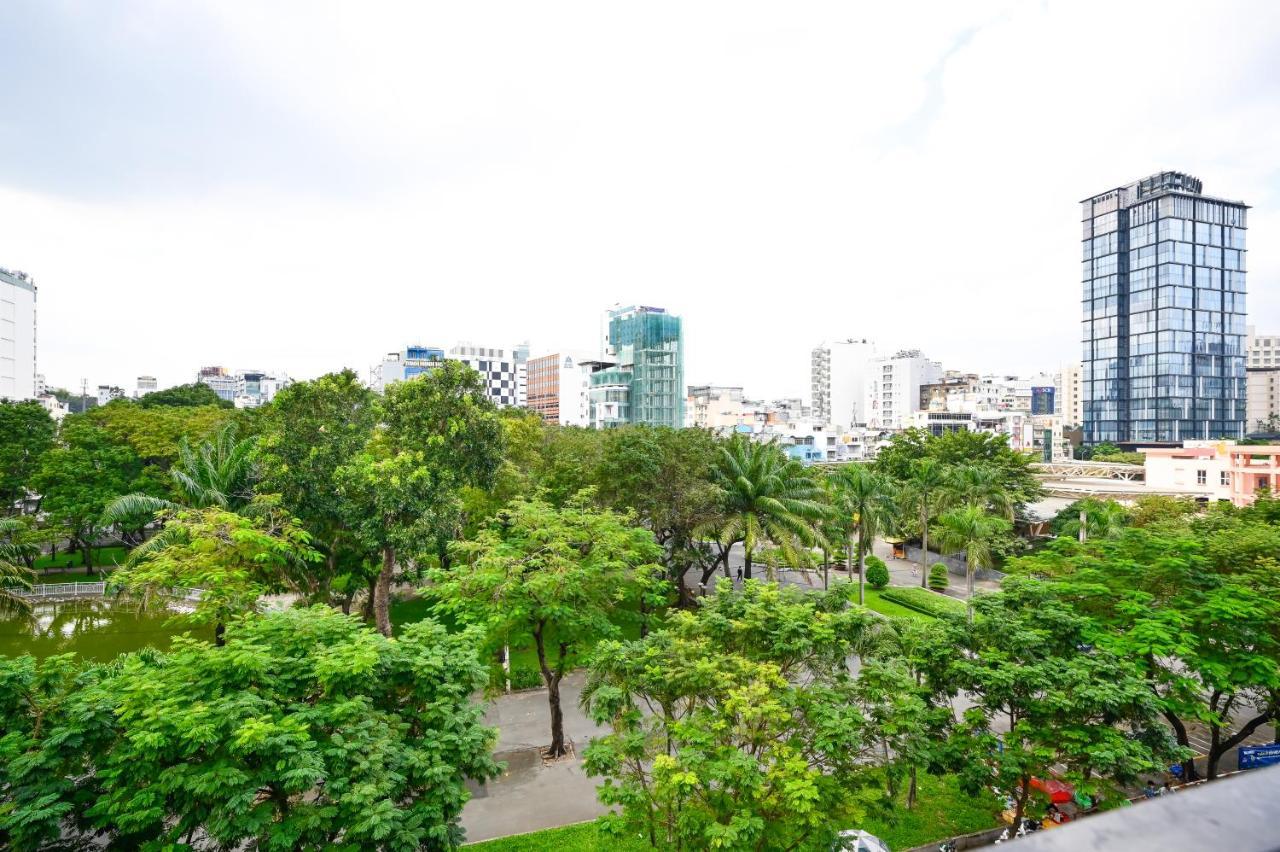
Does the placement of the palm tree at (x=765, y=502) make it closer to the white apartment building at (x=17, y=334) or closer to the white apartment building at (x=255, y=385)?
the white apartment building at (x=17, y=334)

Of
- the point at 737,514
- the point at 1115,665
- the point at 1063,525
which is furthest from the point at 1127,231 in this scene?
the point at 1115,665

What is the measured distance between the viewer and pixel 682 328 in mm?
88938

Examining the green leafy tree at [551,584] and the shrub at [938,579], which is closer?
the green leafy tree at [551,584]

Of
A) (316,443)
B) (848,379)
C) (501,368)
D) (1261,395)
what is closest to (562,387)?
(501,368)

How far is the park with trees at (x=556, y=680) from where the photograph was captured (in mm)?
7594

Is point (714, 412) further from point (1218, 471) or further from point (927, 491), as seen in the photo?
point (927, 491)

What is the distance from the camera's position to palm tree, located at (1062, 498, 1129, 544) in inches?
1033

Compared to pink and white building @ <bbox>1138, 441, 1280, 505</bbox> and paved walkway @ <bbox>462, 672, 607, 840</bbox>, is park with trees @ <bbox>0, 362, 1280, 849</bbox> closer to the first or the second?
paved walkway @ <bbox>462, 672, 607, 840</bbox>

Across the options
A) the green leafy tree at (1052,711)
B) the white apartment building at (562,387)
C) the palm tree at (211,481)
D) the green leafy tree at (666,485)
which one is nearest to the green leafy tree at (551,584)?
the green leafy tree at (666,485)

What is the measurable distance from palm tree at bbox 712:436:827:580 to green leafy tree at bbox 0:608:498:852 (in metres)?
13.0

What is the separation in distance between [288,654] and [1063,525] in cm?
3512

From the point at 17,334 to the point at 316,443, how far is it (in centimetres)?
6191

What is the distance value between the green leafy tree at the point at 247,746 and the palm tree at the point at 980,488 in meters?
26.3

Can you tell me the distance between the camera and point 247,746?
7207 mm
